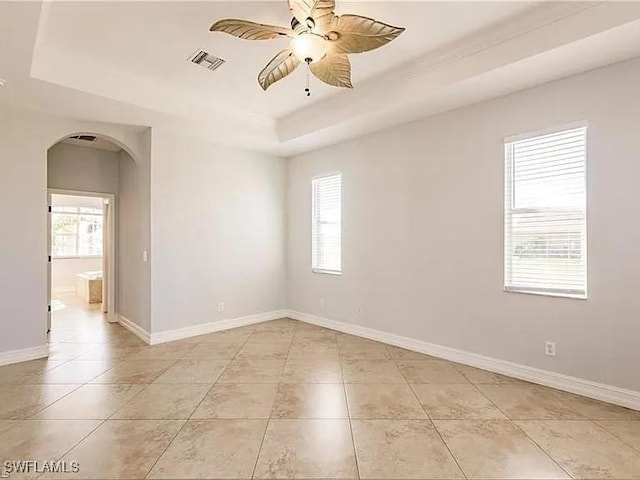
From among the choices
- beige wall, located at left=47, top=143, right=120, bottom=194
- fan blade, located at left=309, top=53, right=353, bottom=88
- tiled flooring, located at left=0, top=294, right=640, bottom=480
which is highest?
fan blade, located at left=309, top=53, right=353, bottom=88

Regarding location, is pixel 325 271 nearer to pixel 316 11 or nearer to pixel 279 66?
pixel 279 66

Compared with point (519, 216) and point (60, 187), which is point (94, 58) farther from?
point (519, 216)

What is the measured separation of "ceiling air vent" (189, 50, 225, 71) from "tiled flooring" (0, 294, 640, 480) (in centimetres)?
304

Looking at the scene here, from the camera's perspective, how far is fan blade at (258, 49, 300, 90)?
2.59 m

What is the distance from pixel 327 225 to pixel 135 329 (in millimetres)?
3137

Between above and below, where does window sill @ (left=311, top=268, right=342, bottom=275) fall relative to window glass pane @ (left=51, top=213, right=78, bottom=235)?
below

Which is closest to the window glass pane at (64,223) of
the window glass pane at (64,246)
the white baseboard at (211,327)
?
the window glass pane at (64,246)

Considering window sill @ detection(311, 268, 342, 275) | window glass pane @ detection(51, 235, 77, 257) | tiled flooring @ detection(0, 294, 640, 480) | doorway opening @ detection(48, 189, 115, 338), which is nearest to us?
tiled flooring @ detection(0, 294, 640, 480)

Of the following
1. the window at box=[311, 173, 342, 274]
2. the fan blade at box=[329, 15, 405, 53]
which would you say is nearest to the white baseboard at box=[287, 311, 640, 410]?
the window at box=[311, 173, 342, 274]

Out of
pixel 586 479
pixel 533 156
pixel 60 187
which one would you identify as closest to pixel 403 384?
pixel 586 479

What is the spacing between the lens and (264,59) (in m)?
3.35

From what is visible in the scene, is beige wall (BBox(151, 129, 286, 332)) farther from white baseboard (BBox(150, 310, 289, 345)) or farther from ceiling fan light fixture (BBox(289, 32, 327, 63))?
ceiling fan light fixture (BBox(289, 32, 327, 63))

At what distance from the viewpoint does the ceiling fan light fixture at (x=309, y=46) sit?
2254 mm

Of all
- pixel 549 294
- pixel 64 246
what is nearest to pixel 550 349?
pixel 549 294
